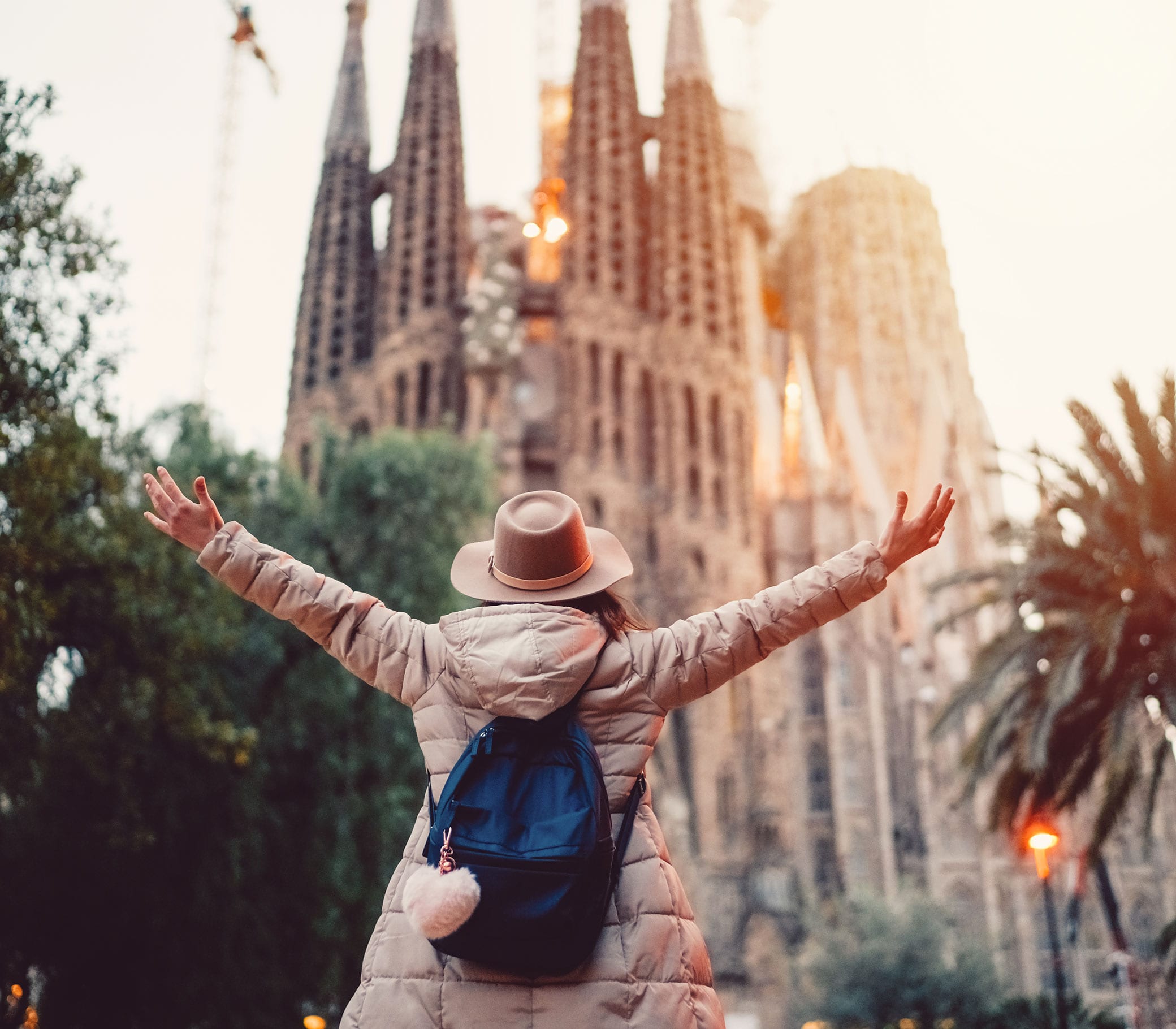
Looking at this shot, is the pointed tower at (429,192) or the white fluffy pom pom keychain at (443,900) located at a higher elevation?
the pointed tower at (429,192)

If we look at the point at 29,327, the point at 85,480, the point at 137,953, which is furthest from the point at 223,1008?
the point at 29,327

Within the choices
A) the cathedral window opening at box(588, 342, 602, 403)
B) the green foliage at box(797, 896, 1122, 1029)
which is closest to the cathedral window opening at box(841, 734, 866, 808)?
the green foliage at box(797, 896, 1122, 1029)

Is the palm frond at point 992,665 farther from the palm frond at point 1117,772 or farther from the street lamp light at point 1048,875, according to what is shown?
the street lamp light at point 1048,875

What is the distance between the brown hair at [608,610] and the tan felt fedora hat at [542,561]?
27 millimetres

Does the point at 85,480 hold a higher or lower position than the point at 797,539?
lower

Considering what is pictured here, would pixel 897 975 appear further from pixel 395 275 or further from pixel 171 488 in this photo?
pixel 171 488

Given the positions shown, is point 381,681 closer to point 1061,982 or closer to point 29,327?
point 29,327

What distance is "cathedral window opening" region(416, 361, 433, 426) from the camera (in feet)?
118

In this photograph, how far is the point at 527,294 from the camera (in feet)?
123

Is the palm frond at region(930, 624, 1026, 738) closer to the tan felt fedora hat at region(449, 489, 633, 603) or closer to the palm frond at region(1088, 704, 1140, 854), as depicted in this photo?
the palm frond at region(1088, 704, 1140, 854)

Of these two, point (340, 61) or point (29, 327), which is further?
point (340, 61)

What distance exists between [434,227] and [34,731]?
2819 cm

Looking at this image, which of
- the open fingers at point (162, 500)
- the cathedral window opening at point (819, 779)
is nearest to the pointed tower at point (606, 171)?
the cathedral window opening at point (819, 779)

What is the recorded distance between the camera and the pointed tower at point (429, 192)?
3744cm
